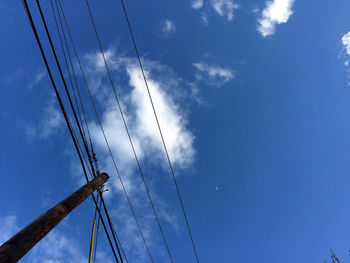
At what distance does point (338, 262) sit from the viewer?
34250 millimetres

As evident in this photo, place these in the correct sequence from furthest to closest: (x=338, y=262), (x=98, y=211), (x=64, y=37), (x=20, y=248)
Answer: (x=338, y=262)
(x=64, y=37)
(x=98, y=211)
(x=20, y=248)

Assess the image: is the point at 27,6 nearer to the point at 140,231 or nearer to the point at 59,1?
the point at 59,1

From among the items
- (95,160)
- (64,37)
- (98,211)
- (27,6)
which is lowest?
(98,211)

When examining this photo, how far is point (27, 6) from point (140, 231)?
7664mm

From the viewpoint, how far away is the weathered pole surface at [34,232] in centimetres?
276

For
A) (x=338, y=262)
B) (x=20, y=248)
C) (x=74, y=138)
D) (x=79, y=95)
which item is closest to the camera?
(x=20, y=248)

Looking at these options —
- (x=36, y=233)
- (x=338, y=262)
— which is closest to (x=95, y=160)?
(x=36, y=233)

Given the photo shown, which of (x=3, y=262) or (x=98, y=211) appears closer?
(x=3, y=262)

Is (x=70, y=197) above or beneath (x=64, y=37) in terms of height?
beneath

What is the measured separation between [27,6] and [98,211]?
18.6 feet

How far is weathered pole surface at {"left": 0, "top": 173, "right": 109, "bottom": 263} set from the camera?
2.76 metres

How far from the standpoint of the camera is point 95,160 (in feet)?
24.9

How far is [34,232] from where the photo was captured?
10.5 ft

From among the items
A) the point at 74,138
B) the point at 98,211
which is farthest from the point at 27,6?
the point at 98,211
